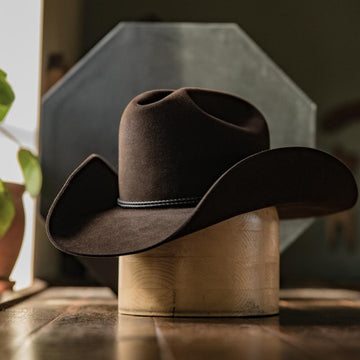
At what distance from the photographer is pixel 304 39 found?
15.1 feet

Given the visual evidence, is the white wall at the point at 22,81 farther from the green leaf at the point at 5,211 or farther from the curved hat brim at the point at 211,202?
the curved hat brim at the point at 211,202

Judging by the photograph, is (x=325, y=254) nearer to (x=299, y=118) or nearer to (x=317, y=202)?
(x=299, y=118)

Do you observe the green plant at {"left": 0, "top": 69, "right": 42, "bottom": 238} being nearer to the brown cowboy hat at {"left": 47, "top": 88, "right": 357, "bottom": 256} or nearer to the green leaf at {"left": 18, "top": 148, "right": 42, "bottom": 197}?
the green leaf at {"left": 18, "top": 148, "right": 42, "bottom": 197}

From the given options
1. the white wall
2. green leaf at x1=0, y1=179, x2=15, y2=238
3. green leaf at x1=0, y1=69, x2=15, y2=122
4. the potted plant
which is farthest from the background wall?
green leaf at x1=0, y1=179, x2=15, y2=238

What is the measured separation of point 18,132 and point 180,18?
8.45 feet

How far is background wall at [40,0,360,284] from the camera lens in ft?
14.8

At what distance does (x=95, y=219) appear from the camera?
125 centimetres

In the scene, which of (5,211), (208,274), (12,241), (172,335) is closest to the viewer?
(172,335)

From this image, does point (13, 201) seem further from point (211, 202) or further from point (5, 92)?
point (211, 202)

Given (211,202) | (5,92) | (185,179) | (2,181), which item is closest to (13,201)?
(2,181)

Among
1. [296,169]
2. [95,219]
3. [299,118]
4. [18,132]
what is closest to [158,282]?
[95,219]

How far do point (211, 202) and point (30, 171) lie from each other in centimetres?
89

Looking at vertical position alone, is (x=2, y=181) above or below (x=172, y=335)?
above

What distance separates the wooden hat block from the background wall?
3.33m
